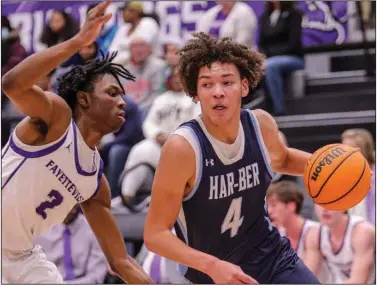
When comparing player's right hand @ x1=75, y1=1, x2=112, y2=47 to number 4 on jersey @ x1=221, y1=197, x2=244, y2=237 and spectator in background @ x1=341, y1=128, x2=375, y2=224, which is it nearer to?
number 4 on jersey @ x1=221, y1=197, x2=244, y2=237

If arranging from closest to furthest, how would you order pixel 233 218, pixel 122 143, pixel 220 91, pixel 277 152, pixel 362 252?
1. pixel 220 91
2. pixel 233 218
3. pixel 277 152
4. pixel 362 252
5. pixel 122 143

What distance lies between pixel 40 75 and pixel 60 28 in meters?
4.99

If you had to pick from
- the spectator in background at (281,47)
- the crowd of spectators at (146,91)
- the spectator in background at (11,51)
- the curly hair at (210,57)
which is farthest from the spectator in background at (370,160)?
the spectator in background at (11,51)

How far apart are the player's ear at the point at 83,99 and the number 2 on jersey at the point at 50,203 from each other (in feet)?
1.55

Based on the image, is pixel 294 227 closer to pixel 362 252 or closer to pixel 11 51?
pixel 362 252

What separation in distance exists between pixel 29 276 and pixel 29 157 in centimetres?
64

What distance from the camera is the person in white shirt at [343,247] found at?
577 cm

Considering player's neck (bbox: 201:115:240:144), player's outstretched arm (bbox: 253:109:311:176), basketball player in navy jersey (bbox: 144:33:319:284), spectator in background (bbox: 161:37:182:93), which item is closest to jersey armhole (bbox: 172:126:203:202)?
basketball player in navy jersey (bbox: 144:33:319:284)

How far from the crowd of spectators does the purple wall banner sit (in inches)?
7.9

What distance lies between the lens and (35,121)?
414 cm

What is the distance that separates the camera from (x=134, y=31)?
8445 mm

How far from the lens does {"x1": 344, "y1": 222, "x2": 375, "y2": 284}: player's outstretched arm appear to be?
18.8ft

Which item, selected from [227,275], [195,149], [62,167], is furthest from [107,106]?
[227,275]

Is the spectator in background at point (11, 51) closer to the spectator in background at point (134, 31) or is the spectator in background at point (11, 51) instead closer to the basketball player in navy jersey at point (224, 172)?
the spectator in background at point (134, 31)
